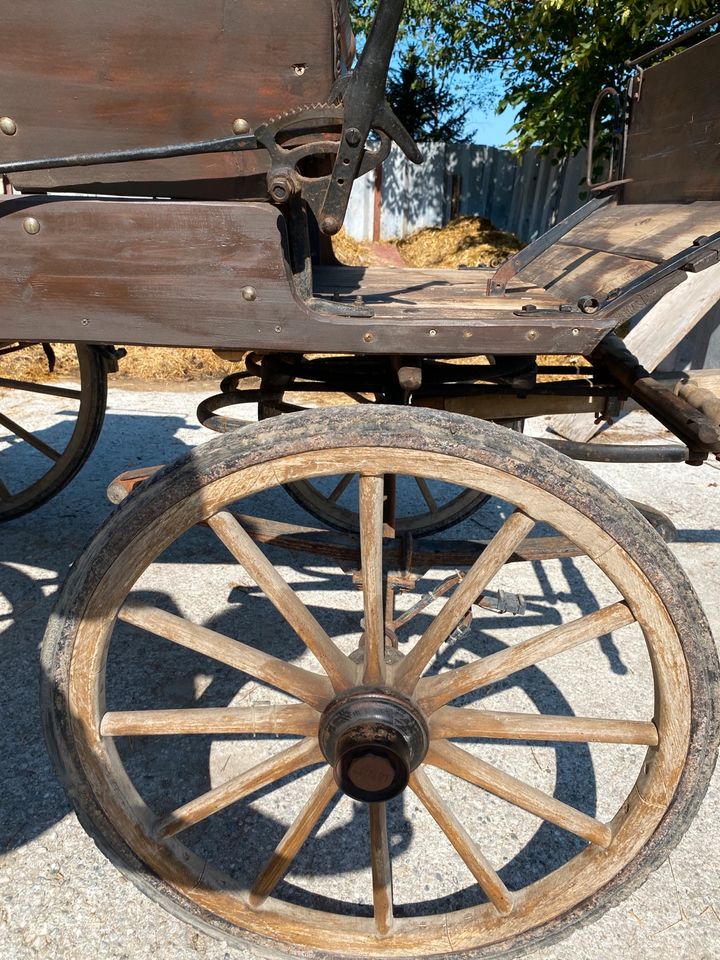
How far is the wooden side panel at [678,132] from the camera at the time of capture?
6.31 ft

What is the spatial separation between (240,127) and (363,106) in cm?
22

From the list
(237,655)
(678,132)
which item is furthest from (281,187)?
(678,132)

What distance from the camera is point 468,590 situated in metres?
1.23

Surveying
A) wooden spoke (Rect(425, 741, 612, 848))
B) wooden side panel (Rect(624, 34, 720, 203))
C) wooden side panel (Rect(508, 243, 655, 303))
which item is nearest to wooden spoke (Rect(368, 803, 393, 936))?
wooden spoke (Rect(425, 741, 612, 848))

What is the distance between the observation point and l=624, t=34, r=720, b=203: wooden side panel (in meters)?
1.92

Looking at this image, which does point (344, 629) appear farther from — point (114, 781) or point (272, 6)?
point (272, 6)

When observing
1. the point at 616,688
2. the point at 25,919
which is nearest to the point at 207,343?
the point at 25,919

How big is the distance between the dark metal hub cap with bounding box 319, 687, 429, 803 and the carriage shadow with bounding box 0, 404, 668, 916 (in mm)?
424

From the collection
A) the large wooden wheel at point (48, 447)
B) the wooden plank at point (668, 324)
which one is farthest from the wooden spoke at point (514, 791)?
the wooden plank at point (668, 324)

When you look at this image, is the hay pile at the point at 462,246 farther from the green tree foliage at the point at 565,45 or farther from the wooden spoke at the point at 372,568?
the wooden spoke at the point at 372,568

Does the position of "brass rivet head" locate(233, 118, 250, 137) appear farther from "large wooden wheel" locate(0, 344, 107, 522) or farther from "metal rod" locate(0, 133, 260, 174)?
"large wooden wheel" locate(0, 344, 107, 522)

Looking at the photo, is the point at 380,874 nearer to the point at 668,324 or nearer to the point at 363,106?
the point at 363,106

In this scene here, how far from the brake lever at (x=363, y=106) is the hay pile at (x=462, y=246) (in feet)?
21.0

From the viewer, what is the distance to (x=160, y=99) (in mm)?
1222
